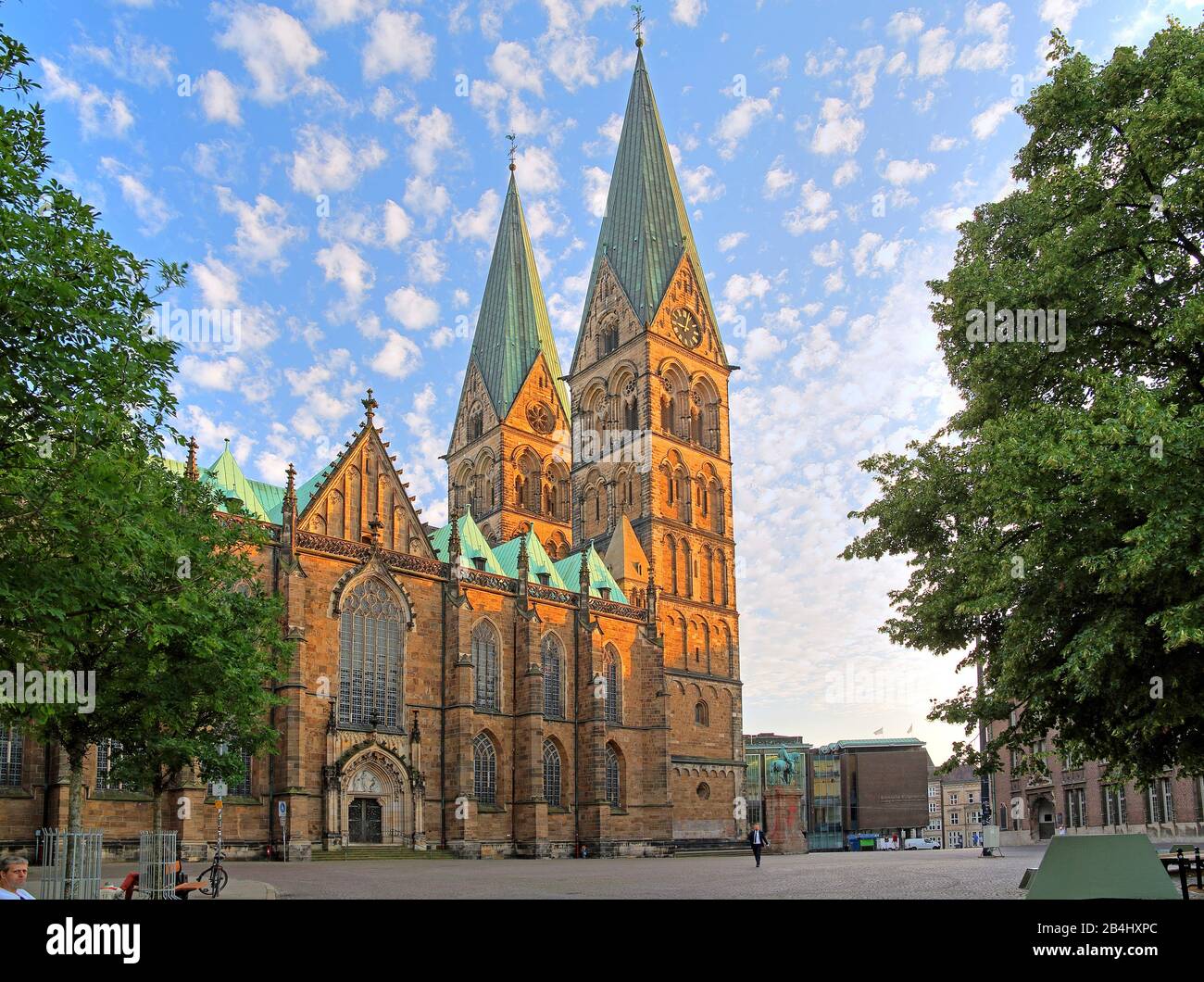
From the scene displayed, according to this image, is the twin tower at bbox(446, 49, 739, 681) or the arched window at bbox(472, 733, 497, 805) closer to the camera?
the arched window at bbox(472, 733, 497, 805)

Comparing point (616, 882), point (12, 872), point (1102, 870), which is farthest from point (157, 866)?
→ point (1102, 870)

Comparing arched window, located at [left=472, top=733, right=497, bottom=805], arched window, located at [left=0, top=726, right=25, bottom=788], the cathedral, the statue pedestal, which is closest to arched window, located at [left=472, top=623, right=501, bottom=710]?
the cathedral

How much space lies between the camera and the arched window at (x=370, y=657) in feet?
138

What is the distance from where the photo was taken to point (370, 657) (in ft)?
141

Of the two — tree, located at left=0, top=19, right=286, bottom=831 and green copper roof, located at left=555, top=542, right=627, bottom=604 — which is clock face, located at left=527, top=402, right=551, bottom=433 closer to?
green copper roof, located at left=555, top=542, right=627, bottom=604

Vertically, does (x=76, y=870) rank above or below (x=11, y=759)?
above

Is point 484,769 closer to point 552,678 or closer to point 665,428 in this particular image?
point 552,678

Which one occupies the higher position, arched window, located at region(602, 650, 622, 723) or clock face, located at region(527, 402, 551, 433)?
clock face, located at region(527, 402, 551, 433)

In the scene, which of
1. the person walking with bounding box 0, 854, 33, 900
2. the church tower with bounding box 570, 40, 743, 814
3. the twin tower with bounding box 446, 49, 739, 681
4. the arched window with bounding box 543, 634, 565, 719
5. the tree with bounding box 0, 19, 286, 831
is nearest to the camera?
the person walking with bounding box 0, 854, 33, 900

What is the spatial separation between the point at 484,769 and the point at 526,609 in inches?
283

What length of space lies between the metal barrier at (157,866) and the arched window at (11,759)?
58.4ft

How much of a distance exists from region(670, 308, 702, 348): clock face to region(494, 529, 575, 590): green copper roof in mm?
17357

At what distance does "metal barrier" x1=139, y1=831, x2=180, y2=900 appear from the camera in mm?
16969
